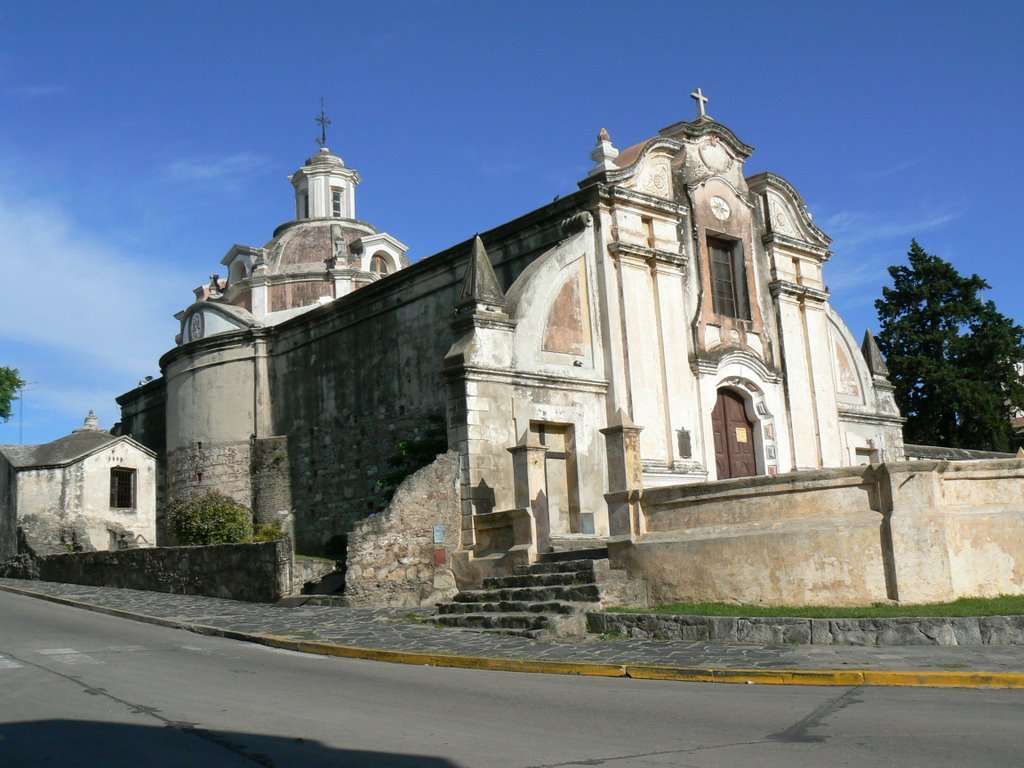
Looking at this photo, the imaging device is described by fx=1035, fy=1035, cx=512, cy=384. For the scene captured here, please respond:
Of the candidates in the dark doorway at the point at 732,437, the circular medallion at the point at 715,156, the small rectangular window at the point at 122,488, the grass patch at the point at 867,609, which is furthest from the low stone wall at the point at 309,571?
the small rectangular window at the point at 122,488

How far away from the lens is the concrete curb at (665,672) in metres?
9.16

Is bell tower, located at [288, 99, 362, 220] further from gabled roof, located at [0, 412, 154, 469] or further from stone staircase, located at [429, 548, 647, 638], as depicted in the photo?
stone staircase, located at [429, 548, 647, 638]

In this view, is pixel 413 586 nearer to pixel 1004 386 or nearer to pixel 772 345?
pixel 772 345

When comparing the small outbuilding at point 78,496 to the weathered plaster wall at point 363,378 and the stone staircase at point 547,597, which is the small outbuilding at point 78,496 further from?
the stone staircase at point 547,597

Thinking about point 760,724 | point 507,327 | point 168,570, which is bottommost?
point 760,724

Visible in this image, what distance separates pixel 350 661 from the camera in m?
12.2

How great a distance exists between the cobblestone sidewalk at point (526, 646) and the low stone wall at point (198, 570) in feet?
1.28

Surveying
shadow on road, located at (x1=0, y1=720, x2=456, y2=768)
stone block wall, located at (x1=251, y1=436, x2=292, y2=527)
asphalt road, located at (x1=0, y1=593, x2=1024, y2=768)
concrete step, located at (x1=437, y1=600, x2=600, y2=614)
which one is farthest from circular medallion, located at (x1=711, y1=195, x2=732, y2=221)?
shadow on road, located at (x1=0, y1=720, x2=456, y2=768)

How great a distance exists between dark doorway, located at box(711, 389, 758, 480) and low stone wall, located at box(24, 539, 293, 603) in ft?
30.2

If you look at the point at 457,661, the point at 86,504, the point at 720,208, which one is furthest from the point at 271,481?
the point at 457,661

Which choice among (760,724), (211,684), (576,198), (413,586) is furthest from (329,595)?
(760,724)

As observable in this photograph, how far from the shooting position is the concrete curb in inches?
360

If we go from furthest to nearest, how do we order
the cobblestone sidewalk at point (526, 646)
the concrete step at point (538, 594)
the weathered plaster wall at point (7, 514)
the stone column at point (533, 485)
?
the weathered plaster wall at point (7, 514), the stone column at point (533, 485), the concrete step at point (538, 594), the cobblestone sidewalk at point (526, 646)

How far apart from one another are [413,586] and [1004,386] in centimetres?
2785
